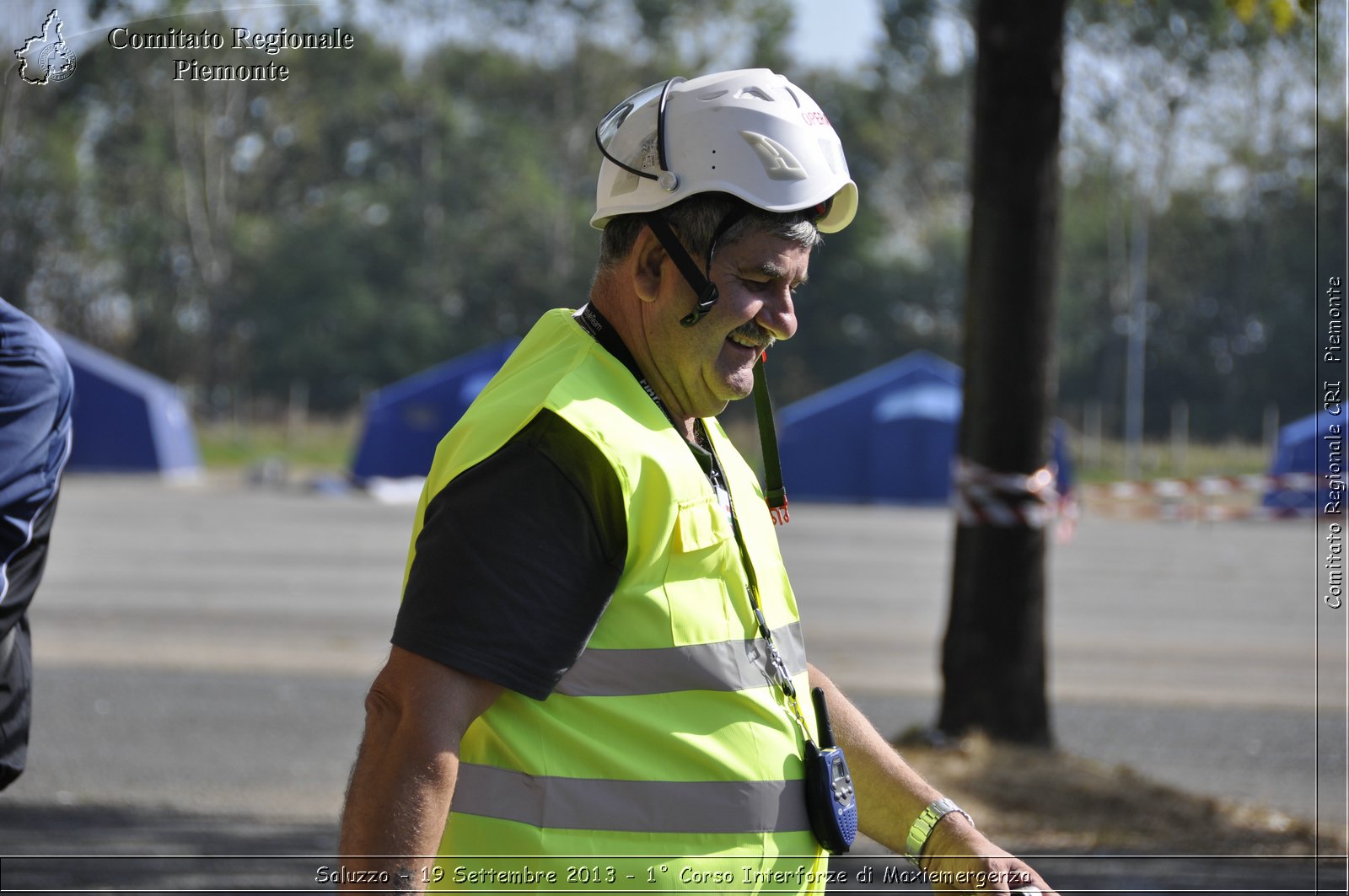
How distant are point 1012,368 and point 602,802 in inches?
203

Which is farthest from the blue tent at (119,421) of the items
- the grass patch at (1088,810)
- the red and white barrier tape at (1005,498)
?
the grass patch at (1088,810)

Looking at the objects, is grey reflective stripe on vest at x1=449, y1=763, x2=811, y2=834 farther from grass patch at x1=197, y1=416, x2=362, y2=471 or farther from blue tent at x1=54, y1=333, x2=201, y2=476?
grass patch at x1=197, y1=416, x2=362, y2=471

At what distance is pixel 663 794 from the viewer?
6.14 feet

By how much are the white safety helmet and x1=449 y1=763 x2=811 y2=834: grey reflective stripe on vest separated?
0.74m

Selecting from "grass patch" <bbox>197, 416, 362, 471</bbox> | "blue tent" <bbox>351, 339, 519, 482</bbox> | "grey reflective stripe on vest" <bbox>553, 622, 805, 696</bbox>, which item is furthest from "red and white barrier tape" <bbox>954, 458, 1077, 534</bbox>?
"grass patch" <bbox>197, 416, 362, 471</bbox>

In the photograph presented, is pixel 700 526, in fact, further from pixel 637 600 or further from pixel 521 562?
pixel 521 562

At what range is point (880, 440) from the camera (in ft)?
93.9

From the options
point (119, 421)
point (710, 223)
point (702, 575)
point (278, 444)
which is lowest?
point (278, 444)

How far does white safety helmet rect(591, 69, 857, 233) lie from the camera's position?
1.97 meters

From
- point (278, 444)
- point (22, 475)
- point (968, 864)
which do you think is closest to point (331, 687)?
point (22, 475)

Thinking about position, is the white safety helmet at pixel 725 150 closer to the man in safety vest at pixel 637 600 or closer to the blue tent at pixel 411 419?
the man in safety vest at pixel 637 600

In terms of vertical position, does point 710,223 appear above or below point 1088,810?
above

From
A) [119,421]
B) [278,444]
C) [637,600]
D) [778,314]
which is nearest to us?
[637,600]

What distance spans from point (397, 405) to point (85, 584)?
54.7 feet
